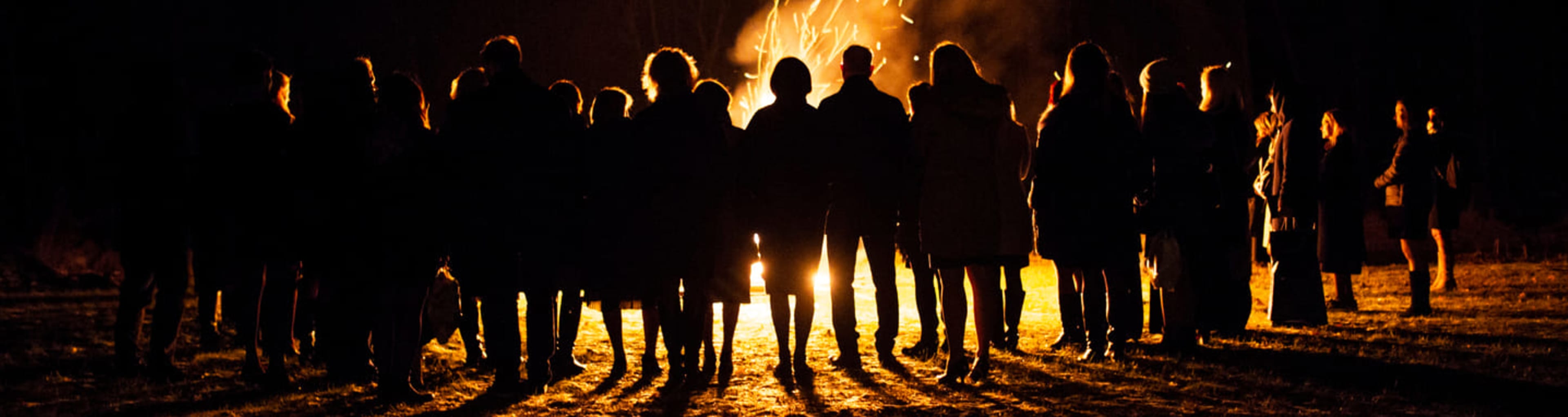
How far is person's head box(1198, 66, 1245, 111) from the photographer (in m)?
7.16

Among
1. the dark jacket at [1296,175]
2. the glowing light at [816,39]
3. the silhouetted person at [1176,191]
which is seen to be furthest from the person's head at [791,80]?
the glowing light at [816,39]

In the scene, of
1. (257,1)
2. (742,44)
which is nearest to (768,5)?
(742,44)

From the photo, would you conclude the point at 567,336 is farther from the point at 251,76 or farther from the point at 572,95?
the point at 251,76

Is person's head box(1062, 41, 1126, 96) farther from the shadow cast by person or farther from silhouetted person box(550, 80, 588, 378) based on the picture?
silhouetted person box(550, 80, 588, 378)

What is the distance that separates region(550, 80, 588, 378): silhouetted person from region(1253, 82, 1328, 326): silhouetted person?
14.8 ft

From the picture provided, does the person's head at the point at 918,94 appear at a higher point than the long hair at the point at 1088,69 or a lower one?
lower

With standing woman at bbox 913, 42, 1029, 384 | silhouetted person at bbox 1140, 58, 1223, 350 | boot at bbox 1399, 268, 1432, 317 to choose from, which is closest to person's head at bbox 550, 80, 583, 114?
standing woman at bbox 913, 42, 1029, 384

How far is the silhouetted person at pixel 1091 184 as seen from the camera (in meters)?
6.43

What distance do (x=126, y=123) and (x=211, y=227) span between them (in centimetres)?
76

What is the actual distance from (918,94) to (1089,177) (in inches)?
39.8

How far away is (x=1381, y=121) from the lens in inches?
742

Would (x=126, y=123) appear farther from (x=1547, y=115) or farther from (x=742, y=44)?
(x=1547, y=115)

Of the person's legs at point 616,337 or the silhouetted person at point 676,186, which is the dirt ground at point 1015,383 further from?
the silhouetted person at point 676,186

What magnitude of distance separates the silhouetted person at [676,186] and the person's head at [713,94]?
32mm
